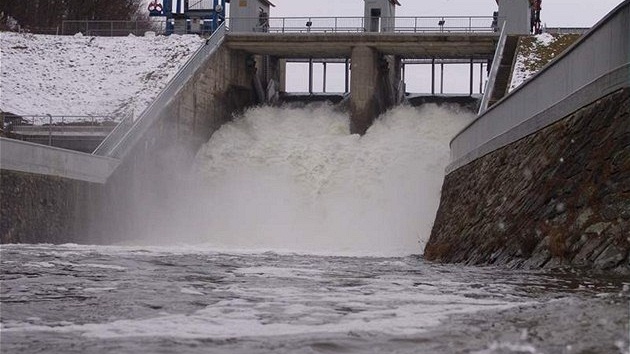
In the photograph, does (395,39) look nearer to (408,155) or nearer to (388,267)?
(408,155)

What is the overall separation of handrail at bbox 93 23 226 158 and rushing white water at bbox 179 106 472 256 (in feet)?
9.85

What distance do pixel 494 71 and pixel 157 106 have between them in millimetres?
11510

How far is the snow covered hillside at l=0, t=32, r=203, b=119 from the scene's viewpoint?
112ft

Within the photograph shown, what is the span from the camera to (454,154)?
2377 cm

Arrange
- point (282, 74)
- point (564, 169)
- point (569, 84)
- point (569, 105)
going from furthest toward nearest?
point (282, 74) < point (569, 84) < point (569, 105) < point (564, 169)

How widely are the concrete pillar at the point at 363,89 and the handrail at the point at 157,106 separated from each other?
568cm

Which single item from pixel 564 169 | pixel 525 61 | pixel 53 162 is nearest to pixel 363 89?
pixel 525 61

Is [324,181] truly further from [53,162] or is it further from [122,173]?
[53,162]

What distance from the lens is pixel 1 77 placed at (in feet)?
117

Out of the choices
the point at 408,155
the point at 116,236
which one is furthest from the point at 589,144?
the point at 408,155

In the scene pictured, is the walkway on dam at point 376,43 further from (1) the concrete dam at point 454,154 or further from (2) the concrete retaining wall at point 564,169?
(2) the concrete retaining wall at point 564,169

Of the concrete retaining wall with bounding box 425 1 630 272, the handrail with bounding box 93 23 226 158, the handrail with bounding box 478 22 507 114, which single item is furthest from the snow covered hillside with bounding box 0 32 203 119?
the concrete retaining wall with bounding box 425 1 630 272

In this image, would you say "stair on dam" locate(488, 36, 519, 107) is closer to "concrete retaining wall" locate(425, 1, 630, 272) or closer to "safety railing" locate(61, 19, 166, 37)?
"concrete retaining wall" locate(425, 1, 630, 272)

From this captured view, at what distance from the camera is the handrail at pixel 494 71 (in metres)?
27.4
